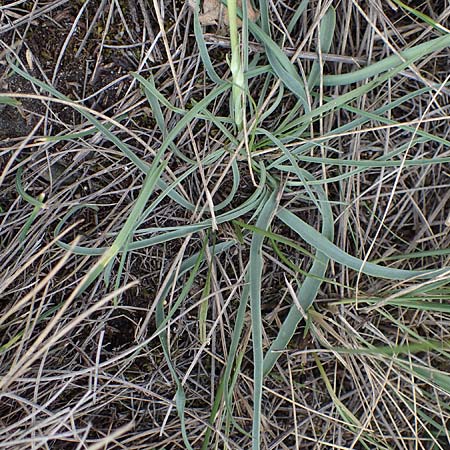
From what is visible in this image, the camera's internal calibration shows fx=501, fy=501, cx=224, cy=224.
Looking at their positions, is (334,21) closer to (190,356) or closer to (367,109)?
(367,109)

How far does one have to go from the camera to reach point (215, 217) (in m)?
0.83

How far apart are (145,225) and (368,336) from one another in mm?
470

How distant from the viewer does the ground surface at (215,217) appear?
0.83m

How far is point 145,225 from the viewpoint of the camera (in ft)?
2.98

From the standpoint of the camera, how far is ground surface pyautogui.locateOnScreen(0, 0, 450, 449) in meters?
0.83

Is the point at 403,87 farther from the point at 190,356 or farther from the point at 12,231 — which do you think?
the point at 12,231

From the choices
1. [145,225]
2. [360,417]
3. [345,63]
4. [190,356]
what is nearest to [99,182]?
[145,225]

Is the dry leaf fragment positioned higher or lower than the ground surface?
higher

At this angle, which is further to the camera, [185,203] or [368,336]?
[368,336]

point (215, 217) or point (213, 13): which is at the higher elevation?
point (213, 13)

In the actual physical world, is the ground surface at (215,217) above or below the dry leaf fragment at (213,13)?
below

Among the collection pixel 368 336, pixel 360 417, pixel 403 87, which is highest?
pixel 403 87

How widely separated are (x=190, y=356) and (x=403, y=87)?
63 centimetres

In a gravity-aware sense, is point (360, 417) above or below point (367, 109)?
below
